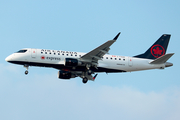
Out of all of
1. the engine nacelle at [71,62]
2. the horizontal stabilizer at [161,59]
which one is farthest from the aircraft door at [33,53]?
the horizontal stabilizer at [161,59]

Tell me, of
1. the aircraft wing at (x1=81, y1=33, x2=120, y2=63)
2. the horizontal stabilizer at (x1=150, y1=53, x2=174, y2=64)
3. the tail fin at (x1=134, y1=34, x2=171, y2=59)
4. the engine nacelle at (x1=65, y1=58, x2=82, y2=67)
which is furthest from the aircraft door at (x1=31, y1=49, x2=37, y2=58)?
the horizontal stabilizer at (x1=150, y1=53, x2=174, y2=64)

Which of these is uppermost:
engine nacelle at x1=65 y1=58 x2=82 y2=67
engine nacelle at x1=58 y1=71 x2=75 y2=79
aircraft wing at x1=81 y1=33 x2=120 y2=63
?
aircraft wing at x1=81 y1=33 x2=120 y2=63

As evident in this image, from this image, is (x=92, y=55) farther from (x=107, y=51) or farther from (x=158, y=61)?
(x=158, y=61)

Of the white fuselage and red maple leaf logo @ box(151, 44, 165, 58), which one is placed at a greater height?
red maple leaf logo @ box(151, 44, 165, 58)

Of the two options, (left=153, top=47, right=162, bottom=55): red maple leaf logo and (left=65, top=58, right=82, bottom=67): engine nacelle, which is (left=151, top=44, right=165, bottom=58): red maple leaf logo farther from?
(left=65, top=58, right=82, bottom=67): engine nacelle

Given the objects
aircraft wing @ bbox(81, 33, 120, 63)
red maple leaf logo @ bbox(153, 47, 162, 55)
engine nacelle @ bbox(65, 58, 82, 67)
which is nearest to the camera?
aircraft wing @ bbox(81, 33, 120, 63)

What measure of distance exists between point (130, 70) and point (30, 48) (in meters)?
16.9

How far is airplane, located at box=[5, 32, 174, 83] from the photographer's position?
49.3 meters

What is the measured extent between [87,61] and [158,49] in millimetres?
14499

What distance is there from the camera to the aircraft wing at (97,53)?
4678cm

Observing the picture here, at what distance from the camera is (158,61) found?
52906 millimetres

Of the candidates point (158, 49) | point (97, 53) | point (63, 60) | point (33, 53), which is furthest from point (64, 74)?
point (158, 49)

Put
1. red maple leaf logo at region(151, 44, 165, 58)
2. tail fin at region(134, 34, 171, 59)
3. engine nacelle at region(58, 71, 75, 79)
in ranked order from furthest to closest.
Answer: red maple leaf logo at region(151, 44, 165, 58), tail fin at region(134, 34, 171, 59), engine nacelle at region(58, 71, 75, 79)

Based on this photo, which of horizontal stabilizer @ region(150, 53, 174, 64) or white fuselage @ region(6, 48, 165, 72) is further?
horizontal stabilizer @ region(150, 53, 174, 64)
